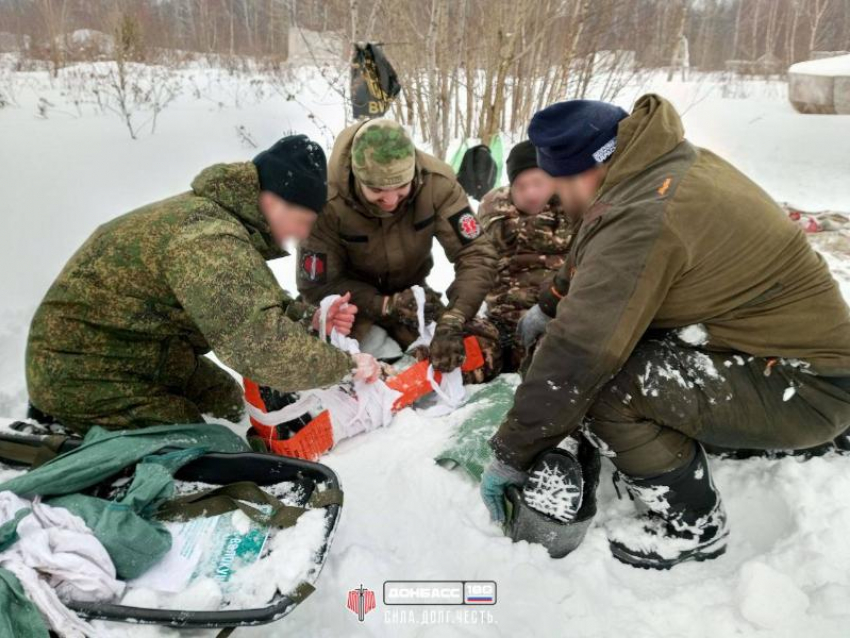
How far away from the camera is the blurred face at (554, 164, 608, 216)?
5.08 feet

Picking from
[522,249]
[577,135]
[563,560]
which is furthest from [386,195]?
[563,560]

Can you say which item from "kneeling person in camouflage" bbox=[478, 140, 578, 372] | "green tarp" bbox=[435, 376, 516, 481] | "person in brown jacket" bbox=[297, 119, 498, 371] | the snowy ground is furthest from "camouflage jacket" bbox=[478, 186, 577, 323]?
the snowy ground

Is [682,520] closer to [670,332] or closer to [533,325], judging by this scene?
[670,332]

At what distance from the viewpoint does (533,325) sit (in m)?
2.30

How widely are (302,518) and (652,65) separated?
11230 millimetres

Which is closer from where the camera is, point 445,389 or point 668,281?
point 668,281

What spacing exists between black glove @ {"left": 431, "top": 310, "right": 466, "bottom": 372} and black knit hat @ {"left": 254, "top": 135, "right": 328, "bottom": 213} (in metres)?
0.90

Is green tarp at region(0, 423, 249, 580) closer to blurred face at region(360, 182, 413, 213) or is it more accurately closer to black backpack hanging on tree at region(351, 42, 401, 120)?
blurred face at region(360, 182, 413, 213)

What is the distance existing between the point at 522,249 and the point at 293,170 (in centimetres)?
150

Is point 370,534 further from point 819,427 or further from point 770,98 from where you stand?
point 770,98

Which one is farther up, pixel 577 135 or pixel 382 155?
pixel 577 135

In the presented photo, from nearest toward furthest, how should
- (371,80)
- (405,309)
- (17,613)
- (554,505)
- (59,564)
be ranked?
(17,613) < (59,564) < (554,505) < (405,309) < (371,80)

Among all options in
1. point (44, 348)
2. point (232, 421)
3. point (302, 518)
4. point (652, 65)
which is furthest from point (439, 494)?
point (652, 65)

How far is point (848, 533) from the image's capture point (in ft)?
4.83
